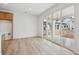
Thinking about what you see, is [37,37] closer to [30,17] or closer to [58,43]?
[30,17]

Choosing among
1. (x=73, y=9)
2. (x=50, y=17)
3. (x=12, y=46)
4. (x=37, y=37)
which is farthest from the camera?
(x=12, y=46)

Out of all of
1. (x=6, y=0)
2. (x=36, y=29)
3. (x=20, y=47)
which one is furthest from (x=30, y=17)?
(x=6, y=0)

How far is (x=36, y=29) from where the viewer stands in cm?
404

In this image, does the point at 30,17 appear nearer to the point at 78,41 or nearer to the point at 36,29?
the point at 36,29

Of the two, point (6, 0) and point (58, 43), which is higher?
point (6, 0)

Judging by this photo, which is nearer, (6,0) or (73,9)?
(6,0)

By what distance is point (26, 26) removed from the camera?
4344mm

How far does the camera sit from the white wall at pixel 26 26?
13.1ft

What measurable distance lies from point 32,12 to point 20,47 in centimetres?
147

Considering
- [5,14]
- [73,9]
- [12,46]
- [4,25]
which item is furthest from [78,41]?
[5,14]

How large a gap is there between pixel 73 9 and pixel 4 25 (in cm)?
365

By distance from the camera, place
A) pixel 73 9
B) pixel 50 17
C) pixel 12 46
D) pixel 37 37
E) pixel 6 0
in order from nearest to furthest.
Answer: pixel 6 0, pixel 37 37, pixel 73 9, pixel 50 17, pixel 12 46

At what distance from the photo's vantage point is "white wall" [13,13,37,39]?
401cm

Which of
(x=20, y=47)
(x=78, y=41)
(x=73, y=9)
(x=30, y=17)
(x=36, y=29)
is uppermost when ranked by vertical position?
(x=73, y=9)
